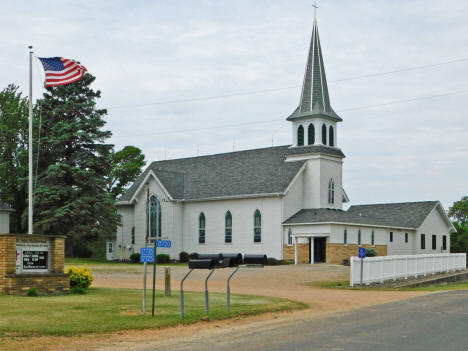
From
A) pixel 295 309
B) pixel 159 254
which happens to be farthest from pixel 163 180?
pixel 295 309

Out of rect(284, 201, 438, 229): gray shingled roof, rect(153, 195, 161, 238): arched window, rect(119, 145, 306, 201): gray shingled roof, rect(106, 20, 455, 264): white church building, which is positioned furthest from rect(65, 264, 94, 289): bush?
rect(153, 195, 161, 238): arched window

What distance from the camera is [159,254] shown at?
58312 millimetres

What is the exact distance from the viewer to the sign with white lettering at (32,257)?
2173cm

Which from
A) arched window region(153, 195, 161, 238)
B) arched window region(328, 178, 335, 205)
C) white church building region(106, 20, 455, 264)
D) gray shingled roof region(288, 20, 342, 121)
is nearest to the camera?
white church building region(106, 20, 455, 264)

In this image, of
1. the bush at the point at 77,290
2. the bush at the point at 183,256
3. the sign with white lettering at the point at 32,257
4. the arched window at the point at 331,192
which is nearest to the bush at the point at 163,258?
the bush at the point at 183,256

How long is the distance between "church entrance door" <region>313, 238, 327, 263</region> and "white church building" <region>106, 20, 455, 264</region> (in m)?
0.08

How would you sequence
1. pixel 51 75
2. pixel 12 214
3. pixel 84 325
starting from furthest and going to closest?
pixel 12 214 → pixel 51 75 → pixel 84 325

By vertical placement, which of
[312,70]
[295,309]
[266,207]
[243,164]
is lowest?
[295,309]

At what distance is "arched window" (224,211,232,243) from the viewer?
56594 mm

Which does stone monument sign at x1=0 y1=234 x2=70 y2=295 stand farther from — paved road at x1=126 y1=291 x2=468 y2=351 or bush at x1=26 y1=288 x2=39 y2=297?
paved road at x1=126 y1=291 x2=468 y2=351

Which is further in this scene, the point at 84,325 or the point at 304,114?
the point at 304,114

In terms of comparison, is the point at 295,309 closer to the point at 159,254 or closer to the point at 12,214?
the point at 159,254

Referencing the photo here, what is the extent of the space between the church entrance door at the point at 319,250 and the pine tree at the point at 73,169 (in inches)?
650

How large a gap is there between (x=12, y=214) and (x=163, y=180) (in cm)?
1521
